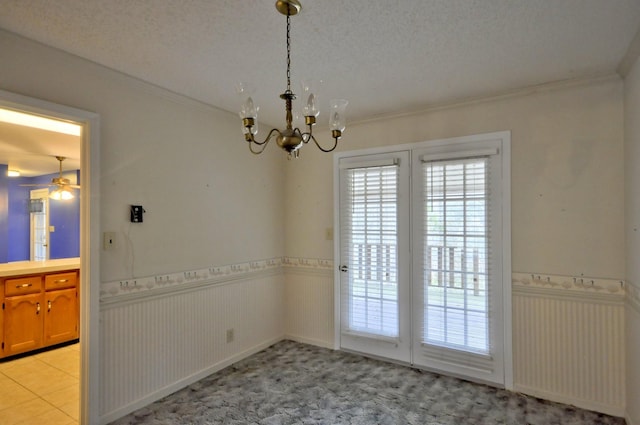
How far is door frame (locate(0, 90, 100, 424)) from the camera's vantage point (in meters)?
2.38

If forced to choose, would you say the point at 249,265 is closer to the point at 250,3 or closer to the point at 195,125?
the point at 195,125

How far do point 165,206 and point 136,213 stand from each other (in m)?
0.27

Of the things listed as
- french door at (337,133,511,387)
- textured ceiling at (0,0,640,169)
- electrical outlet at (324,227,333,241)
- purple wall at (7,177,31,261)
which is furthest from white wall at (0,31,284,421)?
purple wall at (7,177,31,261)

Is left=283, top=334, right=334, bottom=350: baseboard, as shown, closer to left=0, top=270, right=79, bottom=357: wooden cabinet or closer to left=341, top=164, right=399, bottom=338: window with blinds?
left=341, top=164, right=399, bottom=338: window with blinds

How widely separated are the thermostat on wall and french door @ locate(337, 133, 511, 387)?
1.97 metres

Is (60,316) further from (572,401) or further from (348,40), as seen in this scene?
(572,401)

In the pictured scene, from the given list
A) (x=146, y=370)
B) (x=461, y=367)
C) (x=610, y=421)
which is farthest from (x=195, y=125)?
(x=610, y=421)

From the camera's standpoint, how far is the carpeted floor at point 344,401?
100 inches

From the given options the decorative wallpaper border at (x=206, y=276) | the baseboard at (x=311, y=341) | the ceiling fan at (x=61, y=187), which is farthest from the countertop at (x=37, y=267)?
the baseboard at (x=311, y=341)

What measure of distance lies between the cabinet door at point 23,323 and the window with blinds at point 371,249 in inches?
133

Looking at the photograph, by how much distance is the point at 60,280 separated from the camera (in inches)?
163

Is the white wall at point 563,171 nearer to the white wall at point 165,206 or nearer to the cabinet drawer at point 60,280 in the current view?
the white wall at point 165,206

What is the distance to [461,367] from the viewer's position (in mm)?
3193

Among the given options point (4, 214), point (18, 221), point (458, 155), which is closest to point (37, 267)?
point (4, 214)
